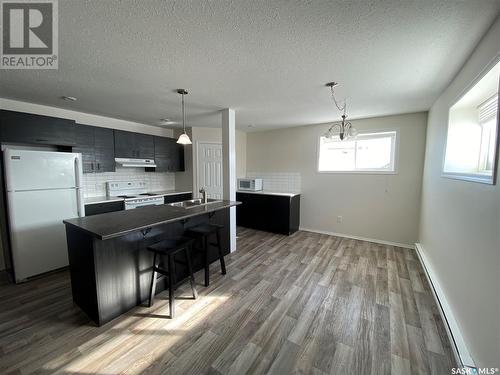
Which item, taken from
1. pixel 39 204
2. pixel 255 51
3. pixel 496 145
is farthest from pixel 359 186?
pixel 39 204

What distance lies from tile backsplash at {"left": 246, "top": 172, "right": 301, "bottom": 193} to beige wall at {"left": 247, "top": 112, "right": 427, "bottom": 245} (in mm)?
108

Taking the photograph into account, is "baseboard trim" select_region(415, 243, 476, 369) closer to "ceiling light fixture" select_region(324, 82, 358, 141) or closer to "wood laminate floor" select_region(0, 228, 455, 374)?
"wood laminate floor" select_region(0, 228, 455, 374)

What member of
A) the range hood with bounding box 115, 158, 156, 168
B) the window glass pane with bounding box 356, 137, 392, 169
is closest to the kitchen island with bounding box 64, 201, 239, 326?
the range hood with bounding box 115, 158, 156, 168

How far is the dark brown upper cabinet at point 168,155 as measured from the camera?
4.32m

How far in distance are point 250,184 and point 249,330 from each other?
10.9ft

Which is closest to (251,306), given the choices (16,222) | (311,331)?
(311,331)

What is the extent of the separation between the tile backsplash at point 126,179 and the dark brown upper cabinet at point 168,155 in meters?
0.32

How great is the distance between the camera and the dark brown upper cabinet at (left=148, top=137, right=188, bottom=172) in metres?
4.32

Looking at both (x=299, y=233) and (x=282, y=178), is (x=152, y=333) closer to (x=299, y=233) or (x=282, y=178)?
(x=299, y=233)

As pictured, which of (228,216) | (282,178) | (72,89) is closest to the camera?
(72,89)

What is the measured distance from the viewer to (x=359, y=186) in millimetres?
3949

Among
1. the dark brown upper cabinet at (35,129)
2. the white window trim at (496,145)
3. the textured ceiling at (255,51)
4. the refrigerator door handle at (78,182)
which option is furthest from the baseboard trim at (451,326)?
the dark brown upper cabinet at (35,129)

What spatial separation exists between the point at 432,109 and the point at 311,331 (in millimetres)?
3454

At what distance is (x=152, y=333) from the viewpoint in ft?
5.70
